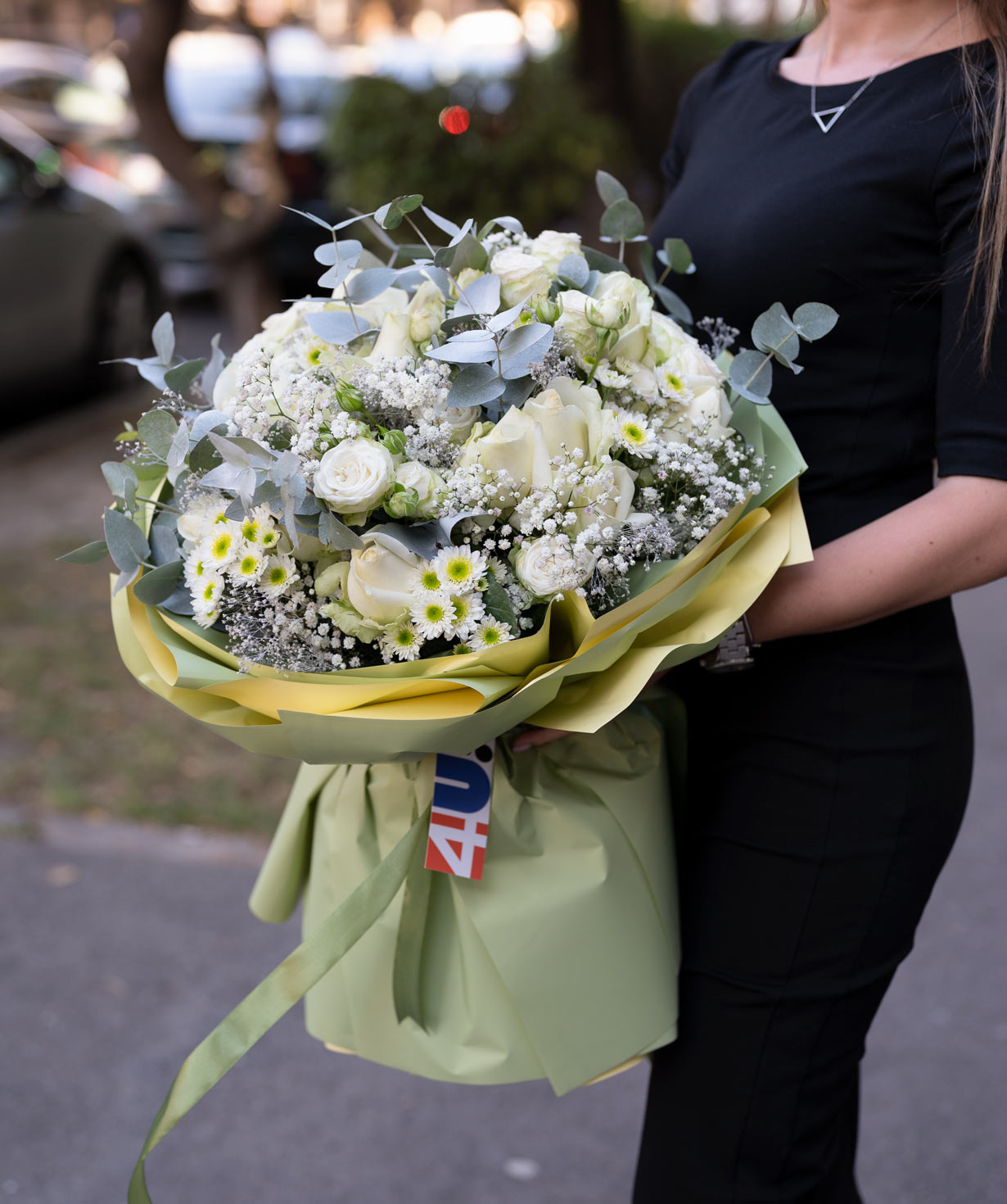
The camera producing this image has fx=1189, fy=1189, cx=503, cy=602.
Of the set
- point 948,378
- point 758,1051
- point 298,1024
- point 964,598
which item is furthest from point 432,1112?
point 964,598

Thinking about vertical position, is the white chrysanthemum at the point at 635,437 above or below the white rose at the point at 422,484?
above

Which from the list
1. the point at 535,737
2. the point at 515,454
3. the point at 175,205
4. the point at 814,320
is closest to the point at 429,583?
the point at 515,454

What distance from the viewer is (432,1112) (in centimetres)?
259

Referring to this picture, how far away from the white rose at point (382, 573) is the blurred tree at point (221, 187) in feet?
17.6

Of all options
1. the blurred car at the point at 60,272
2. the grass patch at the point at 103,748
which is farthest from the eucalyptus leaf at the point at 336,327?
the blurred car at the point at 60,272

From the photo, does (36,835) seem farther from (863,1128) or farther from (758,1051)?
(758,1051)

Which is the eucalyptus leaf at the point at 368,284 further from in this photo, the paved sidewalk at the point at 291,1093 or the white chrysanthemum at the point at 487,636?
the paved sidewalk at the point at 291,1093

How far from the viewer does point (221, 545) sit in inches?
49.8

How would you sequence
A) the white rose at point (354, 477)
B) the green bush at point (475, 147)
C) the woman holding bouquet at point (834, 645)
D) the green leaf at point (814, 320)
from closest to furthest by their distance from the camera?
1. the white rose at point (354, 477)
2. the green leaf at point (814, 320)
3. the woman holding bouquet at point (834, 645)
4. the green bush at point (475, 147)

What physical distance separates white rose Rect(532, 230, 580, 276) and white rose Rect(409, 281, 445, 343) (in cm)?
16

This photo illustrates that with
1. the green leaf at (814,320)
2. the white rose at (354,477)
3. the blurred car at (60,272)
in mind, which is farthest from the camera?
the blurred car at (60,272)

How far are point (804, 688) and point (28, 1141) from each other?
1.96 metres

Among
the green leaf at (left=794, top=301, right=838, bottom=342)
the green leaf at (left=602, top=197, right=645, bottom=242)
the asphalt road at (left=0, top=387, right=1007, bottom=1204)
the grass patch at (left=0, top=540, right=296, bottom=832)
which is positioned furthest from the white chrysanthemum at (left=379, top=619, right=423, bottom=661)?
the grass patch at (left=0, top=540, right=296, bottom=832)

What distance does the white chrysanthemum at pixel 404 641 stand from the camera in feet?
4.03
